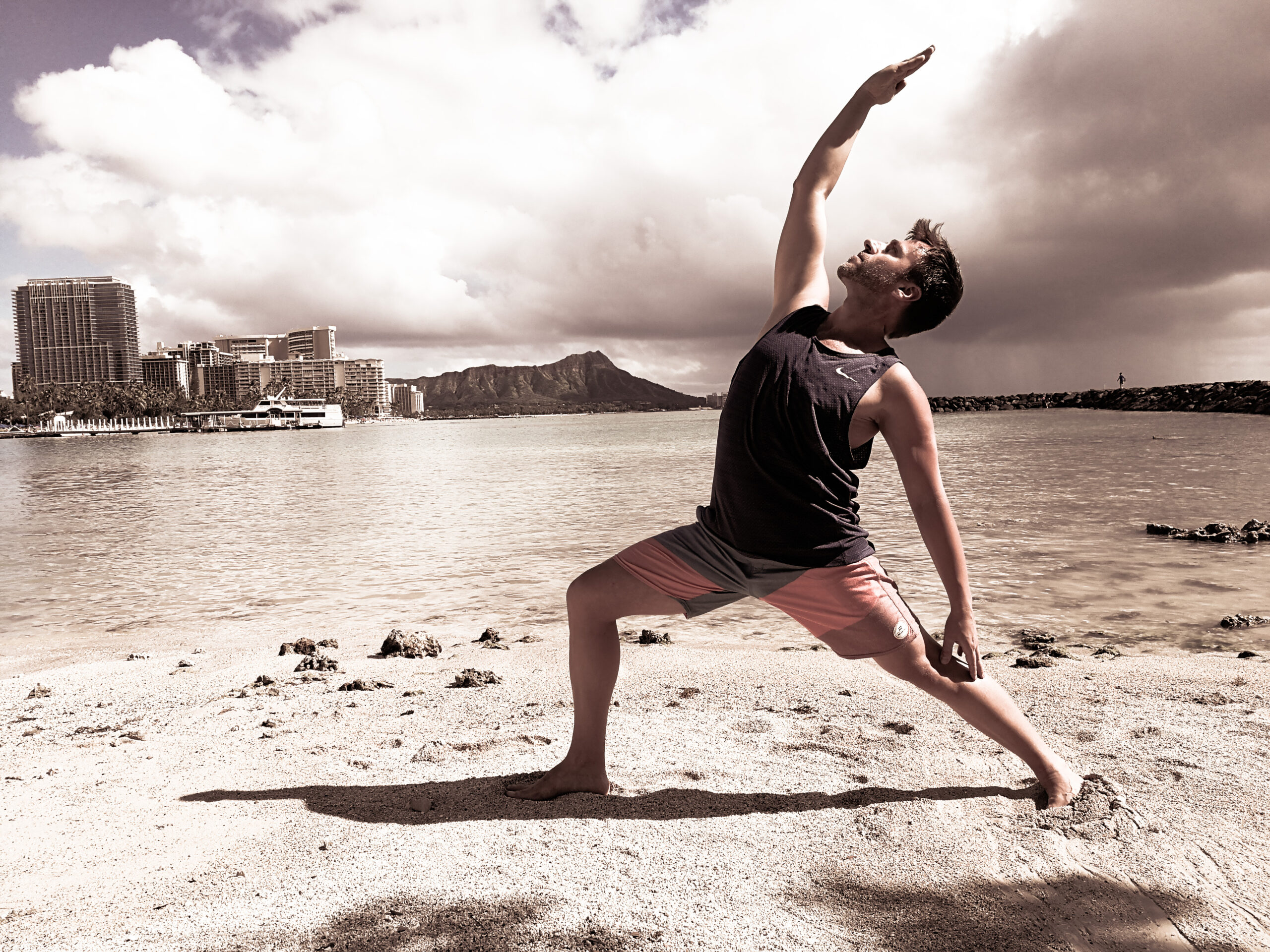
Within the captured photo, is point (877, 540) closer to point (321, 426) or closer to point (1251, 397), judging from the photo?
point (1251, 397)

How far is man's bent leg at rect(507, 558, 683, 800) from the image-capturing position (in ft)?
9.20

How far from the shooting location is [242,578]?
10242 millimetres

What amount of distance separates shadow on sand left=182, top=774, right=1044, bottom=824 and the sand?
0.05 feet

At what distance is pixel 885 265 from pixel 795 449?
67 centimetres

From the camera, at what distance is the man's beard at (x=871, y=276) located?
252 centimetres

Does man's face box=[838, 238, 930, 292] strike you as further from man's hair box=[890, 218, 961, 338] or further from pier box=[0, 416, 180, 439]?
pier box=[0, 416, 180, 439]

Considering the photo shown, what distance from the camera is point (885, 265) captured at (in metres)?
2.53

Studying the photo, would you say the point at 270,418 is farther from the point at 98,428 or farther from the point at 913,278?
the point at 913,278

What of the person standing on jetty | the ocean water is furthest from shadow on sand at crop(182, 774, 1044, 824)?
the ocean water

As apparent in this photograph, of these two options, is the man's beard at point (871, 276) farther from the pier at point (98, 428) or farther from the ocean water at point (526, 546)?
the pier at point (98, 428)

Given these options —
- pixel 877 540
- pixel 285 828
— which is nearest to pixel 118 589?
pixel 285 828

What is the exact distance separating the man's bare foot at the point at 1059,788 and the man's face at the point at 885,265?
6.08ft

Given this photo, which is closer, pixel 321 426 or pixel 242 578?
pixel 242 578

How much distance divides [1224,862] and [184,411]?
7248 inches
